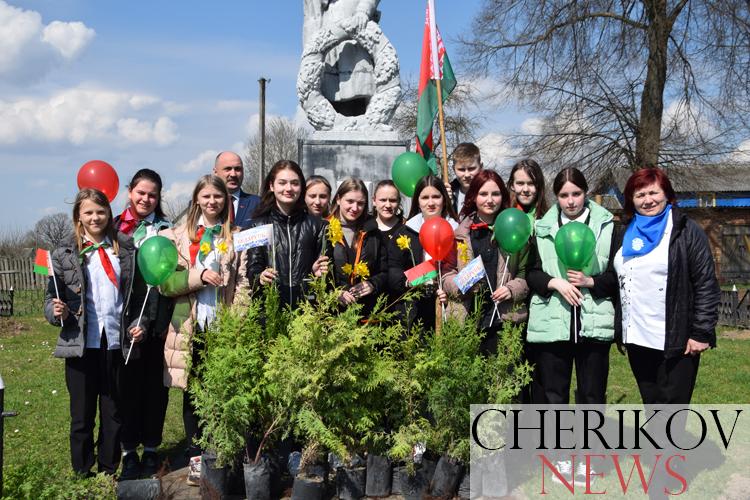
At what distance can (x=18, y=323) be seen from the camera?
498 inches

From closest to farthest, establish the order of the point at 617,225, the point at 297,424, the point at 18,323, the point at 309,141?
the point at 297,424, the point at 617,225, the point at 309,141, the point at 18,323

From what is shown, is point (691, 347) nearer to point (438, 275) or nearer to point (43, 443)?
point (438, 275)

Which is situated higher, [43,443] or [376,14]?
[376,14]

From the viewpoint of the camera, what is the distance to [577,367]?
4066 mm

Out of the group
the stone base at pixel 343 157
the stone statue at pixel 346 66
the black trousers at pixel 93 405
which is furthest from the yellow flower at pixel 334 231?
the stone statue at pixel 346 66

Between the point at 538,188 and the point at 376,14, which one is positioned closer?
the point at 538,188

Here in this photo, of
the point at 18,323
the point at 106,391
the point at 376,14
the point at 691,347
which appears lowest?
the point at 18,323

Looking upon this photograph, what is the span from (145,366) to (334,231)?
4.80 feet

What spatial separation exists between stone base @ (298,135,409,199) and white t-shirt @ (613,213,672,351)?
4342 millimetres

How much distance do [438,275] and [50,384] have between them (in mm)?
5088

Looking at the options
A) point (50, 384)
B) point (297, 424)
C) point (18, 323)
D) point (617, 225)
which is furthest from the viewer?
point (18, 323)

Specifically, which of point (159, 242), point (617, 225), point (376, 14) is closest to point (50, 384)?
point (159, 242)

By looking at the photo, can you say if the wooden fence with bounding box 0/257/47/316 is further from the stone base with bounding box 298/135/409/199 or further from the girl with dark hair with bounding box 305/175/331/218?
the girl with dark hair with bounding box 305/175/331/218

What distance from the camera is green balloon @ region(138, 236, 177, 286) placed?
3793 mm
